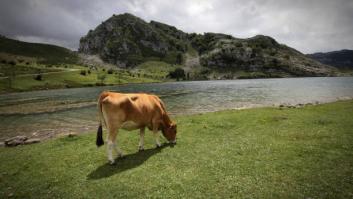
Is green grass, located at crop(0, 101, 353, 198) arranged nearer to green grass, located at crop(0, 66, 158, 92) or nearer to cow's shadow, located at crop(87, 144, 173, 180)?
cow's shadow, located at crop(87, 144, 173, 180)

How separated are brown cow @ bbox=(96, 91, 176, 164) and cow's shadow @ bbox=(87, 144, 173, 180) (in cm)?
51

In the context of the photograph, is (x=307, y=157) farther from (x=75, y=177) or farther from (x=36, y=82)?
(x=36, y=82)

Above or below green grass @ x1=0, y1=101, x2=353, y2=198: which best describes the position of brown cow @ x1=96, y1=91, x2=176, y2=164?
above

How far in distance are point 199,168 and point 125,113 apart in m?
5.77

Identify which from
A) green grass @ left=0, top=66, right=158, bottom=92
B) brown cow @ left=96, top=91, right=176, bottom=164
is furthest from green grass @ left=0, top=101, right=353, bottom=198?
green grass @ left=0, top=66, right=158, bottom=92

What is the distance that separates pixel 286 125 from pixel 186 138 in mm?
10934

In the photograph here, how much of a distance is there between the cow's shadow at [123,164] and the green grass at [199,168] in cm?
6

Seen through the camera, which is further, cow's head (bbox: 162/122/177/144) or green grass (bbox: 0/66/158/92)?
green grass (bbox: 0/66/158/92)

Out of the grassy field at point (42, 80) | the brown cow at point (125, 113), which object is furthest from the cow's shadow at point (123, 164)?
the grassy field at point (42, 80)

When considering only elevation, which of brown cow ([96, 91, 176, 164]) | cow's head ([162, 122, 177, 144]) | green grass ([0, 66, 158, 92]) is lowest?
green grass ([0, 66, 158, 92])

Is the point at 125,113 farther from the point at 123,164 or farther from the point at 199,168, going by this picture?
the point at 199,168

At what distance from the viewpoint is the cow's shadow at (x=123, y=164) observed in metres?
12.9

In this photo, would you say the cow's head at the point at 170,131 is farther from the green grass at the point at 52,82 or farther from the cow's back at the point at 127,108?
the green grass at the point at 52,82

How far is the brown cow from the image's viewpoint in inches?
553
